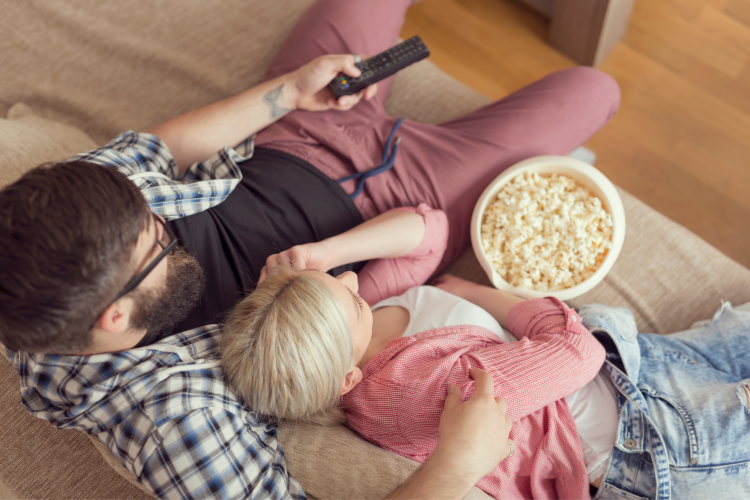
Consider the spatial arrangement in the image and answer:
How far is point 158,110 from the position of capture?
1.73 meters

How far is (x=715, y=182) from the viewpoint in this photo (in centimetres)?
204

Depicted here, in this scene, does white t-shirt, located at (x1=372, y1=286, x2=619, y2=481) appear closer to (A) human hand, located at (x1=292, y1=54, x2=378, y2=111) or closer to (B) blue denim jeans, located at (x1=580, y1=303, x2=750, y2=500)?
(B) blue denim jeans, located at (x1=580, y1=303, x2=750, y2=500)

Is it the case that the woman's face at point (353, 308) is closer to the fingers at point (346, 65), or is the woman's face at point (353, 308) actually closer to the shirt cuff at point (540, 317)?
the shirt cuff at point (540, 317)

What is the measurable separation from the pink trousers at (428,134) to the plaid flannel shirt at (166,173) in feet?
0.66

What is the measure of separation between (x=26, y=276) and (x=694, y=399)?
1.39 metres

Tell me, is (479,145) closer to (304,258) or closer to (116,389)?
(304,258)

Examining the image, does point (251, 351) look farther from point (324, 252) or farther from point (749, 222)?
point (749, 222)

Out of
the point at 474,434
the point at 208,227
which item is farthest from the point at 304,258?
the point at 474,434

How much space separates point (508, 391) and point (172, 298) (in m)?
0.73

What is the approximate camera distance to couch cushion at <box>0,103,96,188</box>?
50.3 inches

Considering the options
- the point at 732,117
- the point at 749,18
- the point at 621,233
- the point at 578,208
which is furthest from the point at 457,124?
the point at 749,18

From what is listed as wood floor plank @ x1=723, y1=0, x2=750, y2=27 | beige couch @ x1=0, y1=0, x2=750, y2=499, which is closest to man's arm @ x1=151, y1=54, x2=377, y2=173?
beige couch @ x1=0, y1=0, x2=750, y2=499

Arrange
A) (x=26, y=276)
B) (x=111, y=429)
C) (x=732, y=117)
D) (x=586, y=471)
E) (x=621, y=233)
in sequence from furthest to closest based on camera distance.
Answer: (x=732, y=117), (x=621, y=233), (x=586, y=471), (x=111, y=429), (x=26, y=276)

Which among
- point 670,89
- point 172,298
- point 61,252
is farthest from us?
point 670,89
